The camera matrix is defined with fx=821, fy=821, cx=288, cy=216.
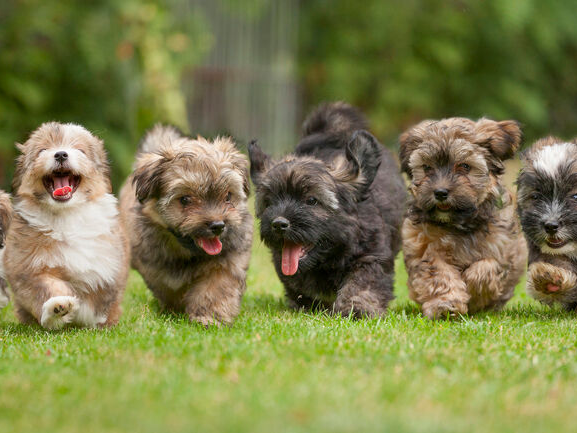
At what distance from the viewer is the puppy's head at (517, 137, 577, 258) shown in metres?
6.02

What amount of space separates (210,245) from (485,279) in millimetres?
2115

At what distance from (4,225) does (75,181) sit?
647mm

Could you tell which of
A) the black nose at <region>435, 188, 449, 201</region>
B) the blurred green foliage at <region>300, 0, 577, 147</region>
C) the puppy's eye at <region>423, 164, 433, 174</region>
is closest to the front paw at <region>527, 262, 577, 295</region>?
the black nose at <region>435, 188, 449, 201</region>

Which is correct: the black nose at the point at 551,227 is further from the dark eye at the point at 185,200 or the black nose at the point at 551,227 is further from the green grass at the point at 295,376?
the dark eye at the point at 185,200

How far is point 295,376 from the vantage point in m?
4.21

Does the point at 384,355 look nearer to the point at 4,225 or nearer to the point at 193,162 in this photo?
the point at 193,162

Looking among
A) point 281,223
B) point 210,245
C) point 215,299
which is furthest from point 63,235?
point 281,223

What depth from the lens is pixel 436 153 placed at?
6.29 m

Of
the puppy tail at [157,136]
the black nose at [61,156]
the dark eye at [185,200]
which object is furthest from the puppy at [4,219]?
the puppy tail at [157,136]

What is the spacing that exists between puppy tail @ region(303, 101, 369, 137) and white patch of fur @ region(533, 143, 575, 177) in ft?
6.16

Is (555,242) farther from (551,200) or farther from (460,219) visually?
(460,219)

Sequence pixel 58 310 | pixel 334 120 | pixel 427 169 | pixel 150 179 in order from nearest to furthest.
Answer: pixel 58 310, pixel 150 179, pixel 427 169, pixel 334 120

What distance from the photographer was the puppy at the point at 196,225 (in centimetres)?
589

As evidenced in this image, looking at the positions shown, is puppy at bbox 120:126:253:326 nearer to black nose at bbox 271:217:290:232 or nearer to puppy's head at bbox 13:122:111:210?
black nose at bbox 271:217:290:232
